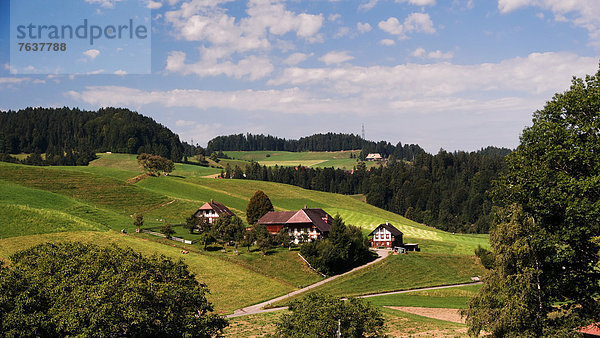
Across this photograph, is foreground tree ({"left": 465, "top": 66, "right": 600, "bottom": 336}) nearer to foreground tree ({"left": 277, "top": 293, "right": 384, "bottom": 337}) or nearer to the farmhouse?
foreground tree ({"left": 277, "top": 293, "right": 384, "bottom": 337})

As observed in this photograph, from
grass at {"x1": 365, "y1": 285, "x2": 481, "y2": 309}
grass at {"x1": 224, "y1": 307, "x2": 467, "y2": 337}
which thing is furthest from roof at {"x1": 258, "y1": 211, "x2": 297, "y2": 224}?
grass at {"x1": 224, "y1": 307, "x2": 467, "y2": 337}

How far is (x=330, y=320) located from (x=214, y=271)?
1702 inches

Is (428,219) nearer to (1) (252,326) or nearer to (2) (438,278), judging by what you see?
(2) (438,278)

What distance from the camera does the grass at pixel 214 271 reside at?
2371 inches

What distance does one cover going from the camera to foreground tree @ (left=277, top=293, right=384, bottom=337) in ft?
87.7

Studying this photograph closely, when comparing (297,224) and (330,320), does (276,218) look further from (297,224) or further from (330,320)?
(330,320)

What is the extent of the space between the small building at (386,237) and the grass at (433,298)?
3115 centimetres

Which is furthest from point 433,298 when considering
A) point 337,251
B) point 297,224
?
point 297,224

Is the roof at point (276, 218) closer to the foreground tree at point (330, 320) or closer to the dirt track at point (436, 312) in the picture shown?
the dirt track at point (436, 312)

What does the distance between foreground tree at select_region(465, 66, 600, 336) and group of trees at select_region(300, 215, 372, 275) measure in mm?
44878

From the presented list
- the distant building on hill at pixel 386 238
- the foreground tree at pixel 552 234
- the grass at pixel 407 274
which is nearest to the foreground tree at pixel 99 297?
the foreground tree at pixel 552 234

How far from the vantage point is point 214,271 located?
6725cm

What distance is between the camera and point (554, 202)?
1239 inches

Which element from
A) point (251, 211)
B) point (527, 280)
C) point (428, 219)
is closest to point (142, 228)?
point (251, 211)
